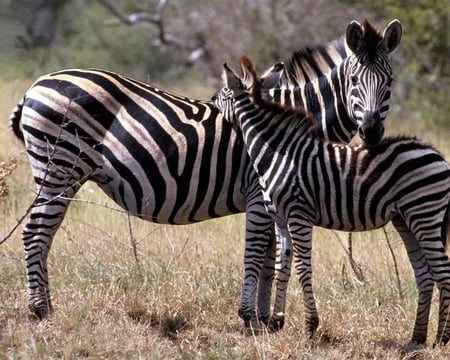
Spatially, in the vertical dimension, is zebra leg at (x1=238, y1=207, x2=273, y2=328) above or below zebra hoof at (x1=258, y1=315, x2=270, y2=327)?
above

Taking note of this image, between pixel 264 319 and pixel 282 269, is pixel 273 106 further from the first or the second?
pixel 264 319

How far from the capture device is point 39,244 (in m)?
6.66

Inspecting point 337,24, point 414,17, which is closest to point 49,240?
point 414,17

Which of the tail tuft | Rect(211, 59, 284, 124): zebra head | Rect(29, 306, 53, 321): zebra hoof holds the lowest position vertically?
Rect(29, 306, 53, 321): zebra hoof

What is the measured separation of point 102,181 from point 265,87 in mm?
1437

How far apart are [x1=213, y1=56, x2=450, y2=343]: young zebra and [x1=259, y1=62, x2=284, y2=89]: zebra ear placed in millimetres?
385

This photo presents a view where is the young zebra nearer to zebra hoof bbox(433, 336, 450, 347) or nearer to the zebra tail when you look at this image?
A: zebra hoof bbox(433, 336, 450, 347)

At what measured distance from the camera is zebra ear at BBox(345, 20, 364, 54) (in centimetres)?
621

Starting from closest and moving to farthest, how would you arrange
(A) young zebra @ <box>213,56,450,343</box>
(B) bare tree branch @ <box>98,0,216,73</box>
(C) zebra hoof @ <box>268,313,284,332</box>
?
(A) young zebra @ <box>213,56,450,343</box> < (C) zebra hoof @ <box>268,313,284,332</box> < (B) bare tree branch @ <box>98,0,216,73</box>

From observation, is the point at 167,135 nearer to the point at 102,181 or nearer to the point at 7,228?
the point at 102,181

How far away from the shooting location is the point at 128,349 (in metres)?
5.76

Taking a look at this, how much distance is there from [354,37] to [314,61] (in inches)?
24.0

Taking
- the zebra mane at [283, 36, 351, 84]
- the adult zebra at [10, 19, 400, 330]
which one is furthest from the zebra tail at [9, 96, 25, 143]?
the zebra mane at [283, 36, 351, 84]

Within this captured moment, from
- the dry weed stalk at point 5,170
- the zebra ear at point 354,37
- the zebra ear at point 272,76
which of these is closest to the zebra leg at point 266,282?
the zebra ear at point 272,76
